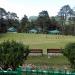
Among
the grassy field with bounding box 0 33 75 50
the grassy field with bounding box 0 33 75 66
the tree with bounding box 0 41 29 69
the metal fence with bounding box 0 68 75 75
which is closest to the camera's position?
the metal fence with bounding box 0 68 75 75

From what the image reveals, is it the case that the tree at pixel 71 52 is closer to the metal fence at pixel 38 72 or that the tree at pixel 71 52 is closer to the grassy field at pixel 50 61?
the grassy field at pixel 50 61

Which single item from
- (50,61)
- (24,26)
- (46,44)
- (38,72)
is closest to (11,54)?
(38,72)

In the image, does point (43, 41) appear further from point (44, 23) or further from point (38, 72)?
point (44, 23)

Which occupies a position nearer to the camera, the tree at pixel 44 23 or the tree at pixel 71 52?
the tree at pixel 71 52

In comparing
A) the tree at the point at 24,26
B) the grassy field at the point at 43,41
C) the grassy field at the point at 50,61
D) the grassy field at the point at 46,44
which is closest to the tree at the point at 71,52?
the grassy field at the point at 50,61

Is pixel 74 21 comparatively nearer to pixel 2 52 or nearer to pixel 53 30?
pixel 53 30

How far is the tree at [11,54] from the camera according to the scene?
14.1 m

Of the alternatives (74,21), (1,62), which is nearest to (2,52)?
(1,62)

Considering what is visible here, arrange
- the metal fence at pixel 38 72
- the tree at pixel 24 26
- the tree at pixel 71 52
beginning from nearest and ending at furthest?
1. the metal fence at pixel 38 72
2. the tree at pixel 71 52
3. the tree at pixel 24 26

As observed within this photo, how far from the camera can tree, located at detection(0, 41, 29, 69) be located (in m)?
14.1

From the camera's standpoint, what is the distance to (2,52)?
14445 mm

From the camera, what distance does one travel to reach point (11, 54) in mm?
14156

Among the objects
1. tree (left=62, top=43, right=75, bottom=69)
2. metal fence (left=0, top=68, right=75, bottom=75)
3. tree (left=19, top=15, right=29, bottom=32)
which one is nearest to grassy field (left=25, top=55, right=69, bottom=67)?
tree (left=62, top=43, right=75, bottom=69)

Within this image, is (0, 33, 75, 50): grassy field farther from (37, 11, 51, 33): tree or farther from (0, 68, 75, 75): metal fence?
(37, 11, 51, 33): tree
